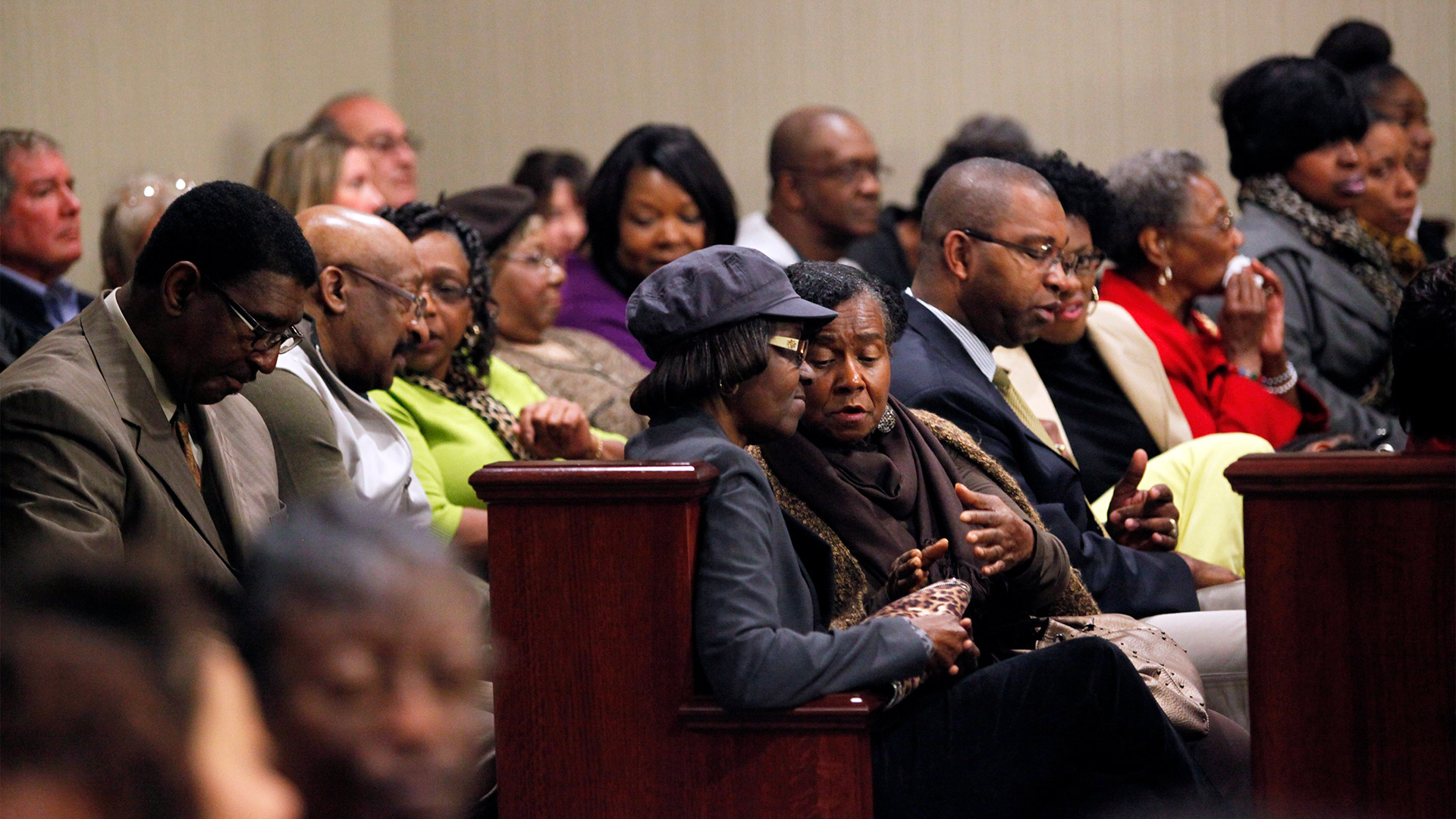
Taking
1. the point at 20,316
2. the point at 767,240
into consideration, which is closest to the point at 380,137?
the point at 767,240

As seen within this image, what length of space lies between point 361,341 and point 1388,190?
3.79 metres

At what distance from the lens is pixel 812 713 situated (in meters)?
2.19

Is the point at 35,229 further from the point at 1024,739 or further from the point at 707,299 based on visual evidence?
the point at 1024,739

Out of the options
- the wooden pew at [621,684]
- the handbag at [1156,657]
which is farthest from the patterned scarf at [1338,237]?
the wooden pew at [621,684]

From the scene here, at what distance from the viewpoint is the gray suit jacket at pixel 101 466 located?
6.92ft

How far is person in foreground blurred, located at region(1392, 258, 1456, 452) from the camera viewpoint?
260 centimetres

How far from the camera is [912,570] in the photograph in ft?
8.13

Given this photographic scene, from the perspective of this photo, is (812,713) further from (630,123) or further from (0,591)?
(630,123)

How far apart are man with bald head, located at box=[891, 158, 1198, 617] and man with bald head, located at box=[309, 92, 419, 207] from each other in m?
2.52

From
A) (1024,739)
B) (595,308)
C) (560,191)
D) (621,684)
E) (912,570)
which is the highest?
(560,191)

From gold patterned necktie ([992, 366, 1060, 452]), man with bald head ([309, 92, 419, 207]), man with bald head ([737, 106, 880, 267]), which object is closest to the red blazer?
gold patterned necktie ([992, 366, 1060, 452])

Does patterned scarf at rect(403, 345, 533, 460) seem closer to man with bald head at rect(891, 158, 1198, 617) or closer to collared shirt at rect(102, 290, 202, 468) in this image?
man with bald head at rect(891, 158, 1198, 617)

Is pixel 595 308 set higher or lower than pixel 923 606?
higher

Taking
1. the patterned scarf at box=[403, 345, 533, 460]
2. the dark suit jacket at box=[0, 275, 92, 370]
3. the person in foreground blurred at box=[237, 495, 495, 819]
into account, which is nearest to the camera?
the person in foreground blurred at box=[237, 495, 495, 819]
